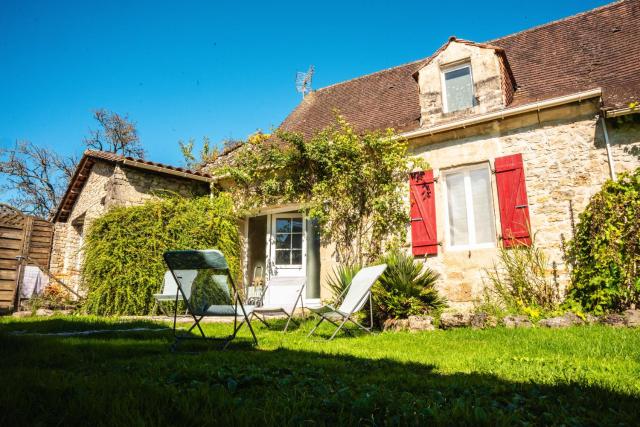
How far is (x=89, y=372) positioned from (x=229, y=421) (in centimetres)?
147

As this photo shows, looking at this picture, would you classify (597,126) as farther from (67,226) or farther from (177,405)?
(67,226)

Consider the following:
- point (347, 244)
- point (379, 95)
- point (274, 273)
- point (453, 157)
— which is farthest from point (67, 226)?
point (453, 157)

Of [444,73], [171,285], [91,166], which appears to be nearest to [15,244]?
[91,166]

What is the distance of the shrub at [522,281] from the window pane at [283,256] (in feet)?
13.8

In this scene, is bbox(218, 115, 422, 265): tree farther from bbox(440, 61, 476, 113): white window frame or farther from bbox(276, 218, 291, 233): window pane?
bbox(440, 61, 476, 113): white window frame

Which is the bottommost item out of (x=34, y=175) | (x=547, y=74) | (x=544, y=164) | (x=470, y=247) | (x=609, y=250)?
(x=609, y=250)

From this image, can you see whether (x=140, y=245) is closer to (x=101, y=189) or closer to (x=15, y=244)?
(x=101, y=189)

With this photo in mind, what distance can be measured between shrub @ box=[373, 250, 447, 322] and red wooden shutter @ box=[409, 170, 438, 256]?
0.91 meters

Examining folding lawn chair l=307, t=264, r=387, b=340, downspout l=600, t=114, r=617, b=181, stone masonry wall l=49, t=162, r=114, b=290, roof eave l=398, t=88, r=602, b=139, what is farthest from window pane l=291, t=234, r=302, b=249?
downspout l=600, t=114, r=617, b=181

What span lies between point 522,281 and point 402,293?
1.91 m

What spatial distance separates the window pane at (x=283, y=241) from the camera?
9.28 metres

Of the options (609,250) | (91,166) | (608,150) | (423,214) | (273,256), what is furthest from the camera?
(91,166)

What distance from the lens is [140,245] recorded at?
818cm

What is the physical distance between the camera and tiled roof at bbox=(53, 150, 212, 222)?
922 cm
